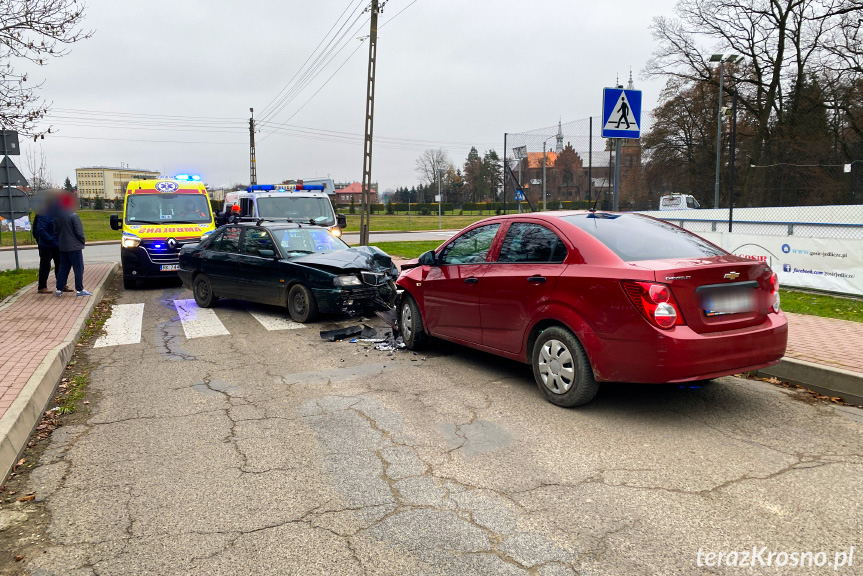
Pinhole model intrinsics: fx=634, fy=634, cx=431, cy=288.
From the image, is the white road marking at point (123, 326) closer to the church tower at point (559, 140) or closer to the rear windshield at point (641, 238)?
the rear windshield at point (641, 238)

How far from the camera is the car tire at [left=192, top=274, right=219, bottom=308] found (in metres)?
11.3

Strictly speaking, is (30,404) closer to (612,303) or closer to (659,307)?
(612,303)

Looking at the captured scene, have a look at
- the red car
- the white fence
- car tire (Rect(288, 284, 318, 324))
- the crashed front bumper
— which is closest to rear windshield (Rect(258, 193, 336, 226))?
car tire (Rect(288, 284, 318, 324))

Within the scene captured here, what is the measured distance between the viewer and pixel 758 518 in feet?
11.3

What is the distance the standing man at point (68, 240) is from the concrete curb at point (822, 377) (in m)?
11.1

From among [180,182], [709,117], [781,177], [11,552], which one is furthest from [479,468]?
[709,117]

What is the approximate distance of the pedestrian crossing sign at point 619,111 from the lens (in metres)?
8.83

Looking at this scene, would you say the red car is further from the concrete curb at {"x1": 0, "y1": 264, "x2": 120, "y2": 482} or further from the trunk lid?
the concrete curb at {"x1": 0, "y1": 264, "x2": 120, "y2": 482}

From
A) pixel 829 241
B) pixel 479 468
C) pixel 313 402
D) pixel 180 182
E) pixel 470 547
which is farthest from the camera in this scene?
pixel 180 182

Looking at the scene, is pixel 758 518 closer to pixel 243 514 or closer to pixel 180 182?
pixel 243 514

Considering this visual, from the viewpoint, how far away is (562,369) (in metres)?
5.25

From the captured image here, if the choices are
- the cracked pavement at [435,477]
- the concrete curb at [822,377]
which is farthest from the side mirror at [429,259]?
the concrete curb at [822,377]

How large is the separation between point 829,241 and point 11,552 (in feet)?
38.1

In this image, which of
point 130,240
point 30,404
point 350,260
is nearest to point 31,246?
point 130,240
